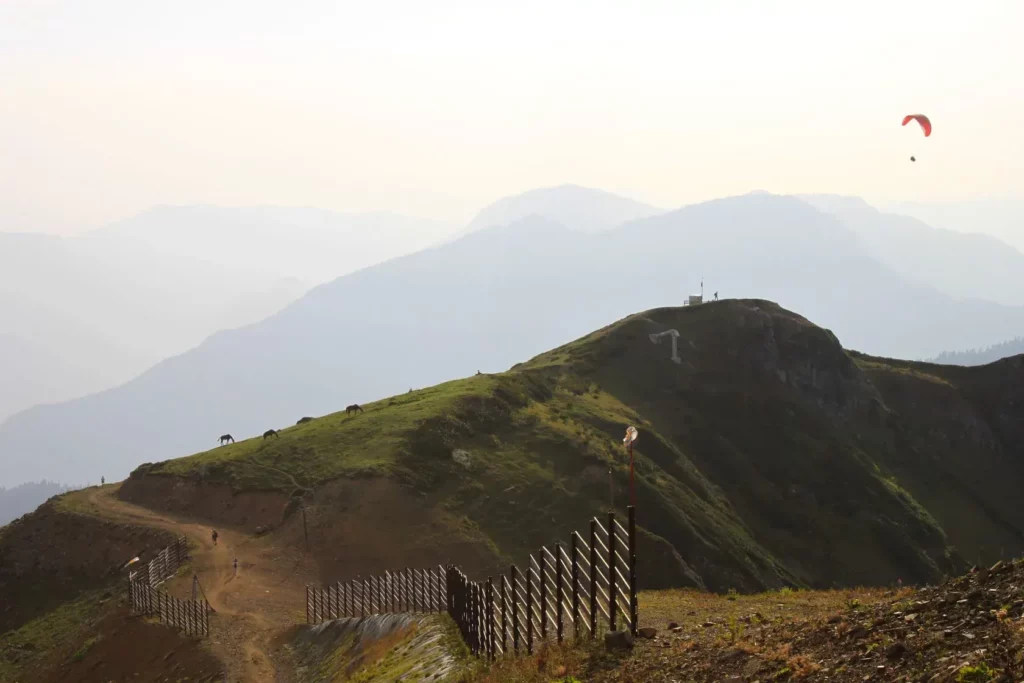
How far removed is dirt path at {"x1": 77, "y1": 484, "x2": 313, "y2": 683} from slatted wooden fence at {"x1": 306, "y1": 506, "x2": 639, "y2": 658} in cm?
663

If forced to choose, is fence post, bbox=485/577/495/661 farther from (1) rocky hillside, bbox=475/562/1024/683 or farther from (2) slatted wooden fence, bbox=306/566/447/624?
(2) slatted wooden fence, bbox=306/566/447/624

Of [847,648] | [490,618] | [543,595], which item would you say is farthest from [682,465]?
[847,648]

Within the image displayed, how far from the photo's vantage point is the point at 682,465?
235ft

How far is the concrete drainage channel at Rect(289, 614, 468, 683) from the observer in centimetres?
1945

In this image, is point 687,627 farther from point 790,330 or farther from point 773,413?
point 790,330

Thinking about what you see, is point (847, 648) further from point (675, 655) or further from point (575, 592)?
point (575, 592)

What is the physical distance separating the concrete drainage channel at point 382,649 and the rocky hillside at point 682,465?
992 centimetres

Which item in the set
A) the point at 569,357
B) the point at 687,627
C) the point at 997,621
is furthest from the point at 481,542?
the point at 569,357

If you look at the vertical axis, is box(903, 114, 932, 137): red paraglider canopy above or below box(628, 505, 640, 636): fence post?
above

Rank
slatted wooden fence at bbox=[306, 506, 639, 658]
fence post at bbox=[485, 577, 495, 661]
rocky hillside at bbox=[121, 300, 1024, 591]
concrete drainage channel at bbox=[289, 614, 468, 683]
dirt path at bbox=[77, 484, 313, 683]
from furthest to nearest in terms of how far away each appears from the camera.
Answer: rocky hillside at bbox=[121, 300, 1024, 591]
dirt path at bbox=[77, 484, 313, 683]
concrete drainage channel at bbox=[289, 614, 468, 683]
fence post at bbox=[485, 577, 495, 661]
slatted wooden fence at bbox=[306, 506, 639, 658]

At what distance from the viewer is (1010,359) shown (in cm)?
11231

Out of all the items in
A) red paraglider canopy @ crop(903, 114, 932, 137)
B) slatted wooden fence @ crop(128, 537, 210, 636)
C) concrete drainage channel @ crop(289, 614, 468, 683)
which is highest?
red paraglider canopy @ crop(903, 114, 932, 137)

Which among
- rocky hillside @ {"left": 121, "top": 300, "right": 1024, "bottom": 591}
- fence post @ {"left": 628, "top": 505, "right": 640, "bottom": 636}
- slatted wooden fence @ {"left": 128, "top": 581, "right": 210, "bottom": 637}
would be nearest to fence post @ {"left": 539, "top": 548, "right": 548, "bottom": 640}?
fence post @ {"left": 628, "top": 505, "right": 640, "bottom": 636}

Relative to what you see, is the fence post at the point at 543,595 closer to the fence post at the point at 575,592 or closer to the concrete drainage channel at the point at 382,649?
the fence post at the point at 575,592
